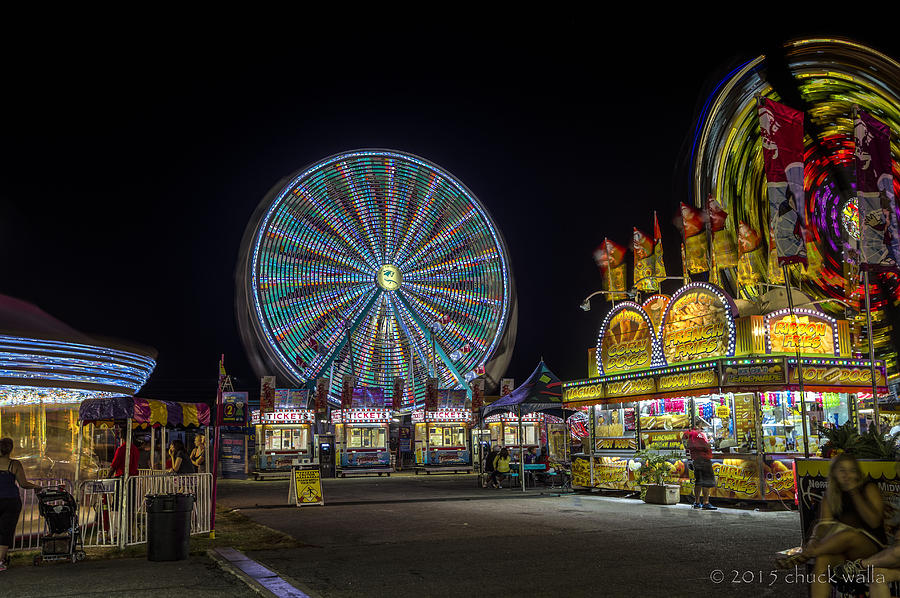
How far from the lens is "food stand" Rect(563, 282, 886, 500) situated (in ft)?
46.7

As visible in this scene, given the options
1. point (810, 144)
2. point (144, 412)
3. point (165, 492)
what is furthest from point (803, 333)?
point (144, 412)

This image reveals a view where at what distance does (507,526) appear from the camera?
1104 centimetres

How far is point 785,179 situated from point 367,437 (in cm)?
2439

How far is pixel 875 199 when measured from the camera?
10523 millimetres

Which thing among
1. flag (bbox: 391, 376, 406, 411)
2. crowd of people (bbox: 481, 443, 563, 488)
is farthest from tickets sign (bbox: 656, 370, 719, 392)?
flag (bbox: 391, 376, 406, 411)

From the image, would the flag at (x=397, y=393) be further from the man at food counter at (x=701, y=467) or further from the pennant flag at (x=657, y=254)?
the man at food counter at (x=701, y=467)

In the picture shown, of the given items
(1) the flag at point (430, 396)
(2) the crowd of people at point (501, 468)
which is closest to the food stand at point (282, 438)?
(1) the flag at point (430, 396)

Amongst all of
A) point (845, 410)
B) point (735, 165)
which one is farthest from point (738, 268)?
point (735, 165)

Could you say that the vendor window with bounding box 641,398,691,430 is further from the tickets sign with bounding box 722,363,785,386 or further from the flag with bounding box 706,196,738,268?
the flag with bounding box 706,196,738,268

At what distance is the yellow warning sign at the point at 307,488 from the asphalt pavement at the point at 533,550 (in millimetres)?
478

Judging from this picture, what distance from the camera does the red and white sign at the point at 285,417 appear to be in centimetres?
3134

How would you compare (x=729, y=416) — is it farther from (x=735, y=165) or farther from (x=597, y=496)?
(x=735, y=165)

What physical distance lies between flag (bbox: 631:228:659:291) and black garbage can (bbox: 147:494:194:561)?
14096 mm

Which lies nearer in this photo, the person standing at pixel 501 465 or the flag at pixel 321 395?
the person standing at pixel 501 465
